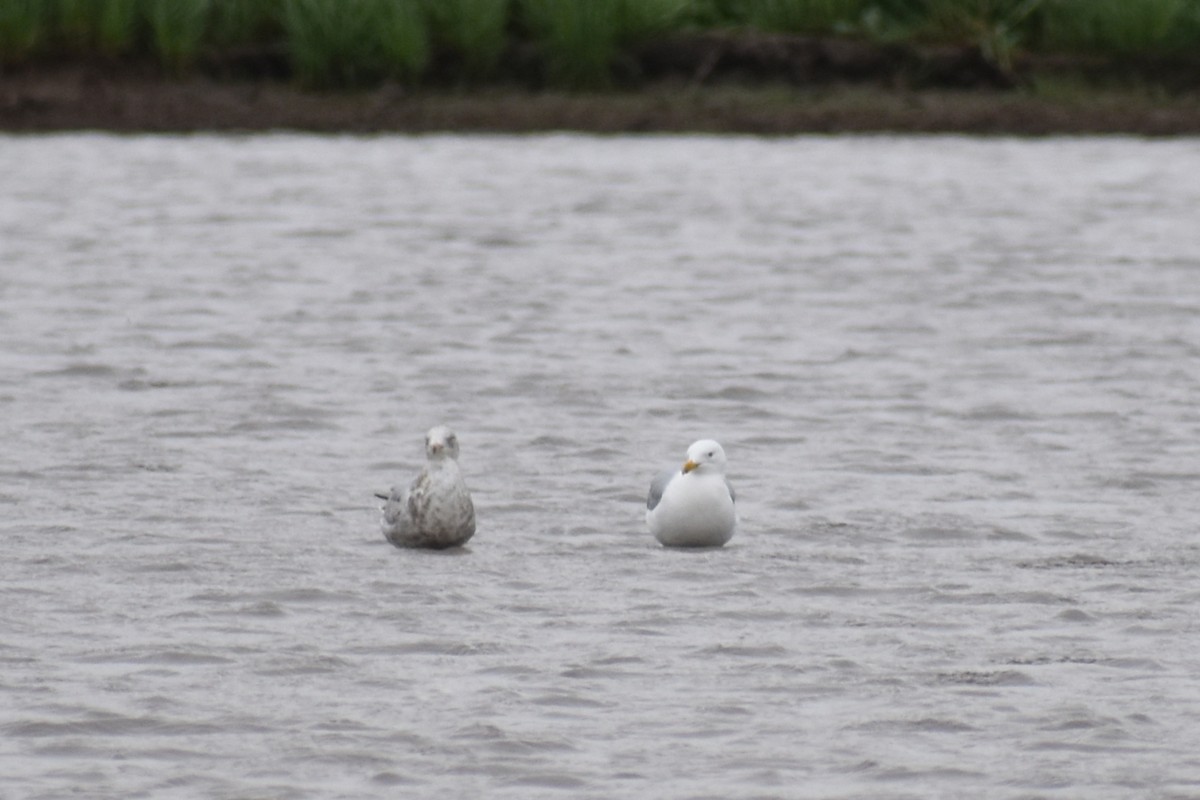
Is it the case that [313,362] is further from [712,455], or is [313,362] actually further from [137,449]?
[712,455]

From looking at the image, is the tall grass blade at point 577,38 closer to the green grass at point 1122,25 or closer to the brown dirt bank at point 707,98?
the brown dirt bank at point 707,98

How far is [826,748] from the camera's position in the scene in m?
7.14

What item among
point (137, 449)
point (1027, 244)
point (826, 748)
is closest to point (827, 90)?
point (1027, 244)

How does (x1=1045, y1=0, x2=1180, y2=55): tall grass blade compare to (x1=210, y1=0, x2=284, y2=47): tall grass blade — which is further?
(x1=210, y1=0, x2=284, y2=47): tall grass blade

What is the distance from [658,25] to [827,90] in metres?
2.06

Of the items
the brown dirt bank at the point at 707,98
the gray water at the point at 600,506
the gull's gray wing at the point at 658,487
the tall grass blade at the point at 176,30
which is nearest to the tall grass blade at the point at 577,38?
the brown dirt bank at the point at 707,98

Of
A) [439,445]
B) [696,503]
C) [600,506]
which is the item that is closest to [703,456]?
[696,503]

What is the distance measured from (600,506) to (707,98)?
19.4 meters

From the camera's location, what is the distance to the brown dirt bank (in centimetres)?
2878

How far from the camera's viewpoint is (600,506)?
10.8 m

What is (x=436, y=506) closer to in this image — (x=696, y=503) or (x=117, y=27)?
(x=696, y=503)

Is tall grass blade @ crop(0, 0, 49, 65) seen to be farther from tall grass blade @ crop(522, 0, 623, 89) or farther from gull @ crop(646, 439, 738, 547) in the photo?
gull @ crop(646, 439, 738, 547)

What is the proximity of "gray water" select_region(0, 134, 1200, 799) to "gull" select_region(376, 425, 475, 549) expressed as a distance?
10 cm

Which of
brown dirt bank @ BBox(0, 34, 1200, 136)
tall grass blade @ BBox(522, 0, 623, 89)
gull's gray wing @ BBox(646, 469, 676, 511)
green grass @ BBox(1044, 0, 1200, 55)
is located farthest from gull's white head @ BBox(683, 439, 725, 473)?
green grass @ BBox(1044, 0, 1200, 55)
